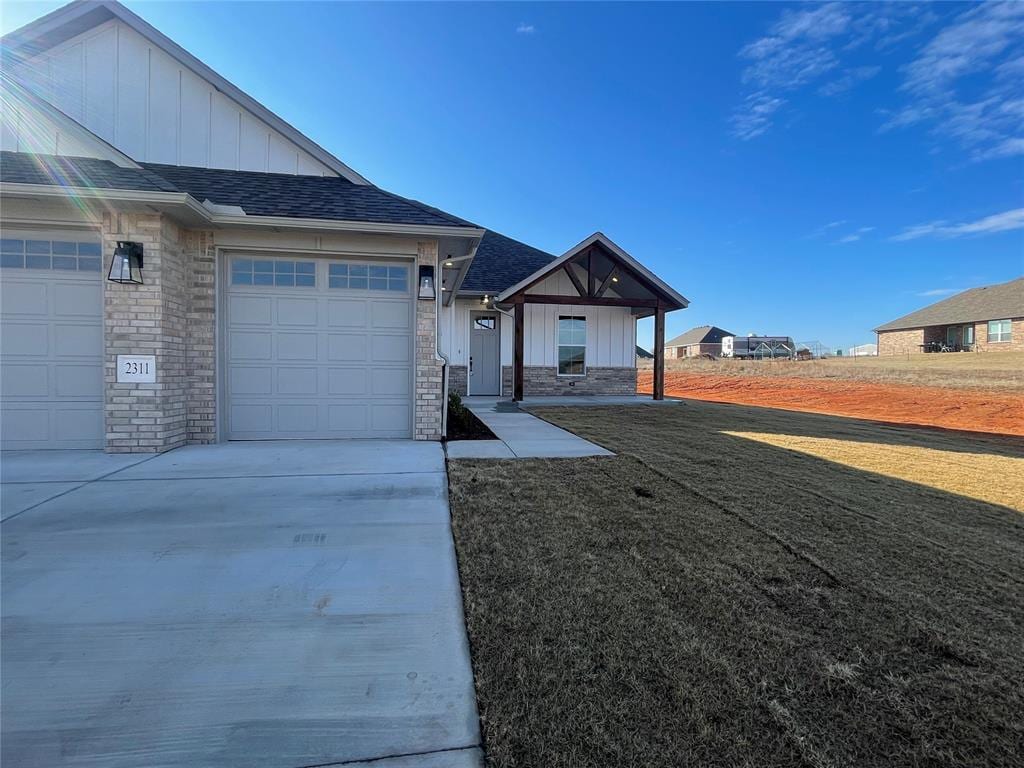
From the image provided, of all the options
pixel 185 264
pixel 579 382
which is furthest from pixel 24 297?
pixel 579 382

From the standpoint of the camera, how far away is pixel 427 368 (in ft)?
22.5

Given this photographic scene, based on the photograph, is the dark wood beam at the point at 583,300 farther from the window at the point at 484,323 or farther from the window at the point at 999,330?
the window at the point at 999,330

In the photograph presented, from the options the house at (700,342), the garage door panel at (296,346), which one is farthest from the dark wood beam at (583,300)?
the house at (700,342)

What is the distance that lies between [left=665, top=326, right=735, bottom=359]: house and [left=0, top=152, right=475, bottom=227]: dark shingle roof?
181 feet

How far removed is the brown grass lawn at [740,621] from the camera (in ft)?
5.74

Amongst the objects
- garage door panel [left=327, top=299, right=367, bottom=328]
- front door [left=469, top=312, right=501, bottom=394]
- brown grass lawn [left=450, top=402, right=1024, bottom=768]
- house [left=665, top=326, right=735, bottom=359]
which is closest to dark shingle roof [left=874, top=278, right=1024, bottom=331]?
house [left=665, top=326, right=735, bottom=359]

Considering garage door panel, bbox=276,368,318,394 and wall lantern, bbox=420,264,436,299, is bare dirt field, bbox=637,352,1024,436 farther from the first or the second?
garage door panel, bbox=276,368,318,394

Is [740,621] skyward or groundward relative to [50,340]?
groundward

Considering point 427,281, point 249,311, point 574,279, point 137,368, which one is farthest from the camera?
point 574,279

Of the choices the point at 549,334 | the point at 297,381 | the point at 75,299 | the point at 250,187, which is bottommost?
the point at 297,381

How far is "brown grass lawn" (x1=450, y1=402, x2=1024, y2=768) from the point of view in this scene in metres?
1.75

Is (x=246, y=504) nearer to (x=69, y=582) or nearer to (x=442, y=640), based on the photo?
(x=69, y=582)

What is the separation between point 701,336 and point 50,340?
64.1 m

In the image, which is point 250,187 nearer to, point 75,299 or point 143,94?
point 143,94
